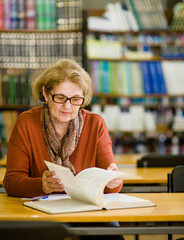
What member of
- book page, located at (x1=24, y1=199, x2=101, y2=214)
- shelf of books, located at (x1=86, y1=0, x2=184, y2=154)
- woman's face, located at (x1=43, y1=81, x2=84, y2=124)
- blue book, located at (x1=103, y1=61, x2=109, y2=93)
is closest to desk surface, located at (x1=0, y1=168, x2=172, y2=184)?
woman's face, located at (x1=43, y1=81, x2=84, y2=124)

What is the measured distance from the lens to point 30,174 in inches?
89.7

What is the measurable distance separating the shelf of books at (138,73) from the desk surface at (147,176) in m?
1.92

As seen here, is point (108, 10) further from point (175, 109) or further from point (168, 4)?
point (175, 109)

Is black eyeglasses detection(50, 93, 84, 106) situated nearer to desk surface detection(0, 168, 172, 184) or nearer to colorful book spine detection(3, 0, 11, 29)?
desk surface detection(0, 168, 172, 184)

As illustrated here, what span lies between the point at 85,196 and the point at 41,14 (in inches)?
142

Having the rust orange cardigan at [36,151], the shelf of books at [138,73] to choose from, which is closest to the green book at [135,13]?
the shelf of books at [138,73]

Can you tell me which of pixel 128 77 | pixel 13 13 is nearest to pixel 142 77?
pixel 128 77

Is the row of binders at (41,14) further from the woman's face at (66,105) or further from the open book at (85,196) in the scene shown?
the open book at (85,196)

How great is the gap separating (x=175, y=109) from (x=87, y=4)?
66.4 inches

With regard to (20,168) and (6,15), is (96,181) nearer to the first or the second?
(20,168)

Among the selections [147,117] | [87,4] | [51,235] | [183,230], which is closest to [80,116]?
[183,230]

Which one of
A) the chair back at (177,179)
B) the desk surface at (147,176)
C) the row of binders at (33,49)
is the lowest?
the desk surface at (147,176)

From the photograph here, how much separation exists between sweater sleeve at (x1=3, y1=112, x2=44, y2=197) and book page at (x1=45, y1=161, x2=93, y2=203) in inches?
8.1

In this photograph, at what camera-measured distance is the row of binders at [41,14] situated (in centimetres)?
498
